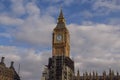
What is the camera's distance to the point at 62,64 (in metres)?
104

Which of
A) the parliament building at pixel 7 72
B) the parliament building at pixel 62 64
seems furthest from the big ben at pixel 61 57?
the parliament building at pixel 7 72

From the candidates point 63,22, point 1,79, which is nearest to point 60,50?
point 63,22

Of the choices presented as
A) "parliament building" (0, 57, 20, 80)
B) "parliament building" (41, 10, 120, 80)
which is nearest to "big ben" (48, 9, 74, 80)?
"parliament building" (41, 10, 120, 80)

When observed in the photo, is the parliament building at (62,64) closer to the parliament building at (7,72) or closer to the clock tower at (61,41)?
the clock tower at (61,41)

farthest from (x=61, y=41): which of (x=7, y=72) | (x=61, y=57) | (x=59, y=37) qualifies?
(x=7, y=72)

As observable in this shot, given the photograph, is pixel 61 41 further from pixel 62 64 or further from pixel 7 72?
pixel 7 72

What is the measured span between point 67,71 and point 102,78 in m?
13.7

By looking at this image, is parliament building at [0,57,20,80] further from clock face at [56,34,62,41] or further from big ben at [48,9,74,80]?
clock face at [56,34,62,41]

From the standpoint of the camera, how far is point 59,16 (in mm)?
122750

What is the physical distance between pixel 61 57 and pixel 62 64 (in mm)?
3055

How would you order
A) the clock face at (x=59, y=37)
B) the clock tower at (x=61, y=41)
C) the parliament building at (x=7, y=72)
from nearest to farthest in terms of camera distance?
1. the parliament building at (x=7, y=72)
2. the clock tower at (x=61, y=41)
3. the clock face at (x=59, y=37)

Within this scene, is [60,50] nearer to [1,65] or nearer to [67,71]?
[67,71]

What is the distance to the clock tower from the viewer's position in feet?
359

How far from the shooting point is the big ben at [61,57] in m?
103
